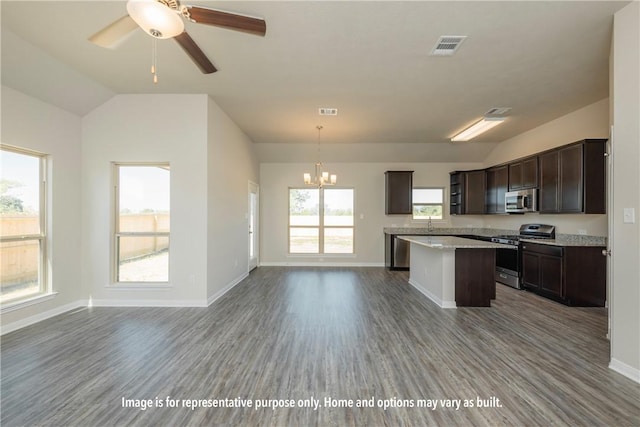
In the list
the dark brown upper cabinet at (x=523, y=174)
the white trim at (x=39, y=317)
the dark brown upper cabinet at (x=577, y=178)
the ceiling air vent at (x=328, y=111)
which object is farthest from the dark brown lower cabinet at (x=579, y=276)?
the white trim at (x=39, y=317)

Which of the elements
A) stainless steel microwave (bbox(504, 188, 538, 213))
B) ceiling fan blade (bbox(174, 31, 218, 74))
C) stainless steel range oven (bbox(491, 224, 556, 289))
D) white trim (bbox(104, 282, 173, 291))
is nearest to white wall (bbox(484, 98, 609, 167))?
stainless steel microwave (bbox(504, 188, 538, 213))

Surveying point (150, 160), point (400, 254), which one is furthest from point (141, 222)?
point (400, 254)

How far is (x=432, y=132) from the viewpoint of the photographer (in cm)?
553

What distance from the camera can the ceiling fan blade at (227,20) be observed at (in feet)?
5.81

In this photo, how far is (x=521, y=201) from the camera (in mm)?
5098

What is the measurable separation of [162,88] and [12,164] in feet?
6.47

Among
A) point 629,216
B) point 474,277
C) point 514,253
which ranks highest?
point 629,216

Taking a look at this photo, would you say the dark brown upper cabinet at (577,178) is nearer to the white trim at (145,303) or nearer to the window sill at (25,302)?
the white trim at (145,303)

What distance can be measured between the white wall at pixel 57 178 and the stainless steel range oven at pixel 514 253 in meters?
7.17

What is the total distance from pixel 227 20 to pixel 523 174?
575cm

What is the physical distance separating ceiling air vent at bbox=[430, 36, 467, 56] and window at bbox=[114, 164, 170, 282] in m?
3.86

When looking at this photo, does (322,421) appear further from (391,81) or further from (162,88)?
(162,88)

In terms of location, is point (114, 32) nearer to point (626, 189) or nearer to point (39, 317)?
point (39, 317)

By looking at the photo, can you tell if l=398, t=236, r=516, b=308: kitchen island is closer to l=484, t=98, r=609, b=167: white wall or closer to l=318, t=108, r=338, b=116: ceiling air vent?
l=484, t=98, r=609, b=167: white wall
